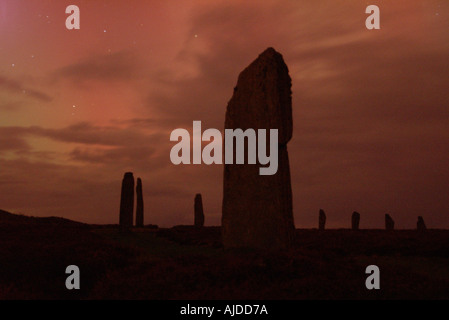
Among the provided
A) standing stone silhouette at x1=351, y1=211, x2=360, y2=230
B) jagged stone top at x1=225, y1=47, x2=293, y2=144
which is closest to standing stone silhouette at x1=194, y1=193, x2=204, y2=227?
standing stone silhouette at x1=351, y1=211, x2=360, y2=230

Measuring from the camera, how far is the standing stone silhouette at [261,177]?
14812 millimetres

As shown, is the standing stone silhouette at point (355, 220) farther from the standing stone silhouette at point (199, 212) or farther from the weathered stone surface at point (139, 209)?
the weathered stone surface at point (139, 209)

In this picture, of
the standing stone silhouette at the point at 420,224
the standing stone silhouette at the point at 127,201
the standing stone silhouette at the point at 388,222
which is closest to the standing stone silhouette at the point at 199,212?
the standing stone silhouette at the point at 127,201

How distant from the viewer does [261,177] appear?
15102mm

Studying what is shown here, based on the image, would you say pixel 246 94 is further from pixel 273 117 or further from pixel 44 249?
pixel 44 249

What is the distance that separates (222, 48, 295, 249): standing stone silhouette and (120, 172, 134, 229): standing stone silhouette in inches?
717

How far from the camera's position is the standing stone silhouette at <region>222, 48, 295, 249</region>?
14.8 m

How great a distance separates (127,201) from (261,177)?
20.6m

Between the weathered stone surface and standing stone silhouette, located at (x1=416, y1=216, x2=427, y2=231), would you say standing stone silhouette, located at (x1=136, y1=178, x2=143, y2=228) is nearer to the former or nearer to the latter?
the weathered stone surface

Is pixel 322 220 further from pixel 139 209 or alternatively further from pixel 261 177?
pixel 261 177

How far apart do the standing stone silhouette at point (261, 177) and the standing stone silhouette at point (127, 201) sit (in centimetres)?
1822
